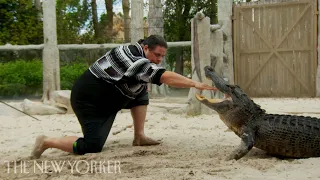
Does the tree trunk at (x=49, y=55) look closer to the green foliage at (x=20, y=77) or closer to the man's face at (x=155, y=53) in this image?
the green foliage at (x=20, y=77)

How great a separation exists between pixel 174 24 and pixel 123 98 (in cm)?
1111

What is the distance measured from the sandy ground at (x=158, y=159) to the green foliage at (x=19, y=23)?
23.0ft

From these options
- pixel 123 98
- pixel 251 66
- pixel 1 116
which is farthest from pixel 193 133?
pixel 251 66

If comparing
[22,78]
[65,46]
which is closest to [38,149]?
[65,46]

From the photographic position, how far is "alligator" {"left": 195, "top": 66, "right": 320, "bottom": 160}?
350 cm

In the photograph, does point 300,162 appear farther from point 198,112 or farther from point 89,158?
point 198,112

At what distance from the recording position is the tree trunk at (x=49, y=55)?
364 inches

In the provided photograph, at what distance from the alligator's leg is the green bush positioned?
7.40 meters

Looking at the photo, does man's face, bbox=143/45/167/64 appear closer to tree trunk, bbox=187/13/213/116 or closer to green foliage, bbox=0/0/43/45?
tree trunk, bbox=187/13/213/116

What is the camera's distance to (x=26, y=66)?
34.1ft

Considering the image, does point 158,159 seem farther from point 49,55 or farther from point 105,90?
point 49,55

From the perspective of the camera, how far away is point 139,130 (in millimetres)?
4484

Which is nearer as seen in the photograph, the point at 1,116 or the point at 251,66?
the point at 1,116

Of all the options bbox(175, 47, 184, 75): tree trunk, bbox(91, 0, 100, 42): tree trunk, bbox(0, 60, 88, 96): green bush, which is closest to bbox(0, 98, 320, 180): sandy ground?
bbox(0, 60, 88, 96): green bush
